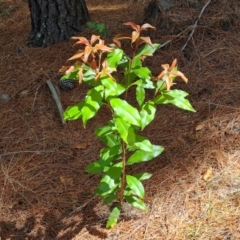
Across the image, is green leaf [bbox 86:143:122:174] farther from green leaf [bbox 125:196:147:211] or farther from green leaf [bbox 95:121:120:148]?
green leaf [bbox 125:196:147:211]

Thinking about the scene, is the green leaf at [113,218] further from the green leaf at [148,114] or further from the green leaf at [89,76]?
the green leaf at [89,76]

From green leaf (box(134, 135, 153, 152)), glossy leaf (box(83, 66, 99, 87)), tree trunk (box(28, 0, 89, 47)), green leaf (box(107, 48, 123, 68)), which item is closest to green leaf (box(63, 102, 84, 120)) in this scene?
glossy leaf (box(83, 66, 99, 87))

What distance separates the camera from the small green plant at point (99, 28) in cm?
364

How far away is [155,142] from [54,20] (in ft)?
5.83

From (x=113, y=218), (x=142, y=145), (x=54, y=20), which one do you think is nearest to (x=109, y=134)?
(x=142, y=145)

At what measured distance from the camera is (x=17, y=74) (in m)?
3.58

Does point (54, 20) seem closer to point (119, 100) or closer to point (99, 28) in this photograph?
point (99, 28)

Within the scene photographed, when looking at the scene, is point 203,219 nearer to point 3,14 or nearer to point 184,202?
point 184,202

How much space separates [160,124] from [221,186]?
68 cm

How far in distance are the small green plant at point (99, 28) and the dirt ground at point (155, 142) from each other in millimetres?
109

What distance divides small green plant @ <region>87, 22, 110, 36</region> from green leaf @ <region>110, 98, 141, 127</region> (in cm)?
197

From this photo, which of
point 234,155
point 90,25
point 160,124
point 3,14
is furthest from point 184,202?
point 3,14

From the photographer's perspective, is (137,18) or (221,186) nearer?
(221,186)

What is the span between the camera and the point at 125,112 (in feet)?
5.94
